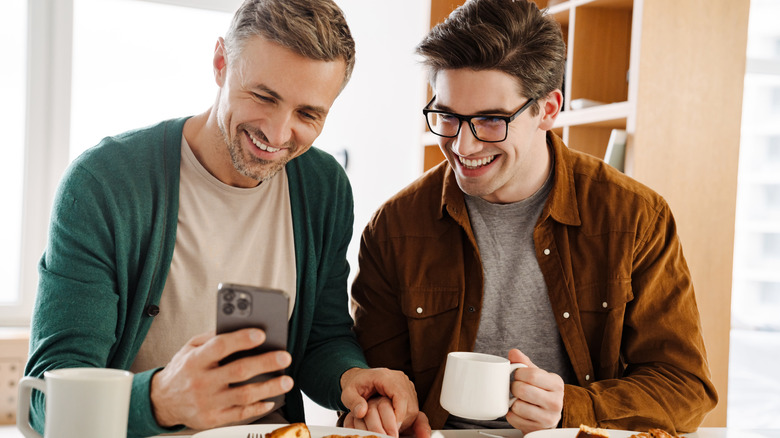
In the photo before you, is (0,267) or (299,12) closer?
(299,12)

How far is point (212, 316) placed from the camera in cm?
150

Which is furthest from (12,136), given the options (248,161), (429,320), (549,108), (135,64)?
(549,108)

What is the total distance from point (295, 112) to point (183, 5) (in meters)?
3.07

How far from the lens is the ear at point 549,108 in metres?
1.80

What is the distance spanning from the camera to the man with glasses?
65.2 inches

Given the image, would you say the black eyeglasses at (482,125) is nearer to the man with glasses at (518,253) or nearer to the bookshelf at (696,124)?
the man with glasses at (518,253)

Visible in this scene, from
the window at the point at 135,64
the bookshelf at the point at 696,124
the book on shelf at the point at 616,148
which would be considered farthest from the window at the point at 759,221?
the window at the point at 135,64

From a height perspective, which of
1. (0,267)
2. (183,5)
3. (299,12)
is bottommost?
(0,267)

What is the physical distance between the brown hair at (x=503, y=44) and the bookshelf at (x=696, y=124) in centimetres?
63

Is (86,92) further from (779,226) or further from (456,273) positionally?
(779,226)

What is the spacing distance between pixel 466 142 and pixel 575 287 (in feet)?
1.39

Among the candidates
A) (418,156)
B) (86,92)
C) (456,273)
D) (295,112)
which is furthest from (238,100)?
(86,92)

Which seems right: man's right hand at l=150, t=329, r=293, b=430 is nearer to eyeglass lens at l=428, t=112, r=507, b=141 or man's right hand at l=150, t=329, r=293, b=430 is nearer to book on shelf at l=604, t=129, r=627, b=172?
eyeglass lens at l=428, t=112, r=507, b=141

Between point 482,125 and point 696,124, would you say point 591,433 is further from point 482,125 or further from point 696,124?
point 696,124
